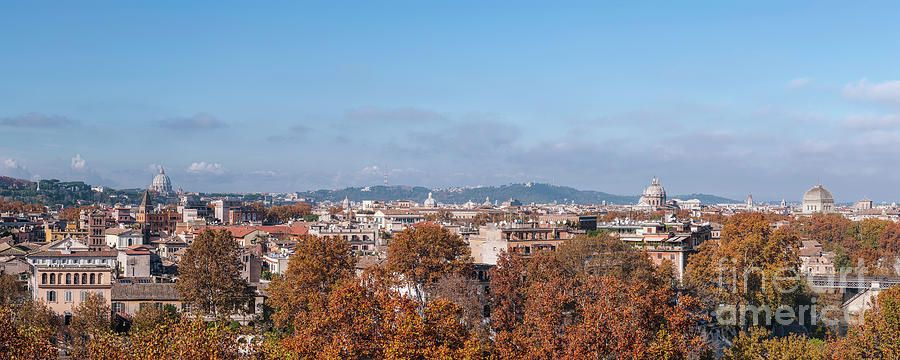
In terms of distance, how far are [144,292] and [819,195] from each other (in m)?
165

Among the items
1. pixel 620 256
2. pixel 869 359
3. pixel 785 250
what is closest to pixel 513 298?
pixel 620 256

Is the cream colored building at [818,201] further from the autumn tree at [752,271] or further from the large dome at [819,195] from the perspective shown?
the autumn tree at [752,271]

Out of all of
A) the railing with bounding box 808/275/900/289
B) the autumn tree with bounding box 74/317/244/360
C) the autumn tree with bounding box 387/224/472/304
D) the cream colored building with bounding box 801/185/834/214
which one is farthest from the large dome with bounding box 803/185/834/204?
the autumn tree with bounding box 74/317/244/360

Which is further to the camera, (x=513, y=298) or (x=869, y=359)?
(x=513, y=298)

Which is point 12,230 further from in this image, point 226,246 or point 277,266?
point 226,246

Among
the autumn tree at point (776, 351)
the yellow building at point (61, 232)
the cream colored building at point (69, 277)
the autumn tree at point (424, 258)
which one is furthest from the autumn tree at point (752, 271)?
the yellow building at point (61, 232)

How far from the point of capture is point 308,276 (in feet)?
137

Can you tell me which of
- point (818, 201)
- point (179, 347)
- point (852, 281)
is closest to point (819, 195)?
point (818, 201)

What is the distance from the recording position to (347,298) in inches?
1013

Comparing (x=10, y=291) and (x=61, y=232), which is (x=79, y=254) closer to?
(x=10, y=291)

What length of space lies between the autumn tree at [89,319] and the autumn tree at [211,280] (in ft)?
15.1

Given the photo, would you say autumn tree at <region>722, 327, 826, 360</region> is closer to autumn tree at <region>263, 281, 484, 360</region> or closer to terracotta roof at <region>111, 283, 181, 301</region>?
autumn tree at <region>263, 281, 484, 360</region>

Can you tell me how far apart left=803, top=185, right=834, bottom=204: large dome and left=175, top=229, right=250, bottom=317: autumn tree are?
533 feet

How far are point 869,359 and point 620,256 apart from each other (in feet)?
70.5
